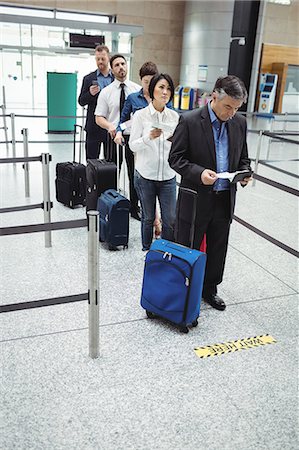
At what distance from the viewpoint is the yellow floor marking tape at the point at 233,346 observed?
2886 mm

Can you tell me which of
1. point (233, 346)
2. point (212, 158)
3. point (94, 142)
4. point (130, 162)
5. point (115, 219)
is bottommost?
point (233, 346)

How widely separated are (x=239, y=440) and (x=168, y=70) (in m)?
20.1

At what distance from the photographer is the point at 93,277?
251 cm

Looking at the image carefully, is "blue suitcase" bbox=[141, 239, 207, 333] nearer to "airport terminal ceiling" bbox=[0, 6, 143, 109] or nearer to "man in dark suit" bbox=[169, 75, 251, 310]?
"man in dark suit" bbox=[169, 75, 251, 310]

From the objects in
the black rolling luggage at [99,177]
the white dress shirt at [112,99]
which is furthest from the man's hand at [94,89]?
the black rolling luggage at [99,177]

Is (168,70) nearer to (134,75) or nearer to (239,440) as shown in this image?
(134,75)

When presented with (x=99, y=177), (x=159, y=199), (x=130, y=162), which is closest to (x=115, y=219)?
(x=159, y=199)

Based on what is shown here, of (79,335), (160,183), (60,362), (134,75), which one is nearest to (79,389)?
(60,362)

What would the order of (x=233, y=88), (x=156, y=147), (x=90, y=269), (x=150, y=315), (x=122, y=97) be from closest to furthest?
(x=90, y=269)
(x=233, y=88)
(x=150, y=315)
(x=156, y=147)
(x=122, y=97)

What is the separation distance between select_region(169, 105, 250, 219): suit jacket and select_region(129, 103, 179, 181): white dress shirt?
0.77m

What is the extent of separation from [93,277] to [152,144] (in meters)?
1.71

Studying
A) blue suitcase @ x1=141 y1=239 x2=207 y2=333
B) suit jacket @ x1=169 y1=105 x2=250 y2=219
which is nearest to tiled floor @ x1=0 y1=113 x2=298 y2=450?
blue suitcase @ x1=141 y1=239 x2=207 y2=333

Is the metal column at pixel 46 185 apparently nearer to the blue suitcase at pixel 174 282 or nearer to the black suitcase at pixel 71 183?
the black suitcase at pixel 71 183

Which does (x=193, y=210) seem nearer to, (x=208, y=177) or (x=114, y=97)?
(x=208, y=177)
